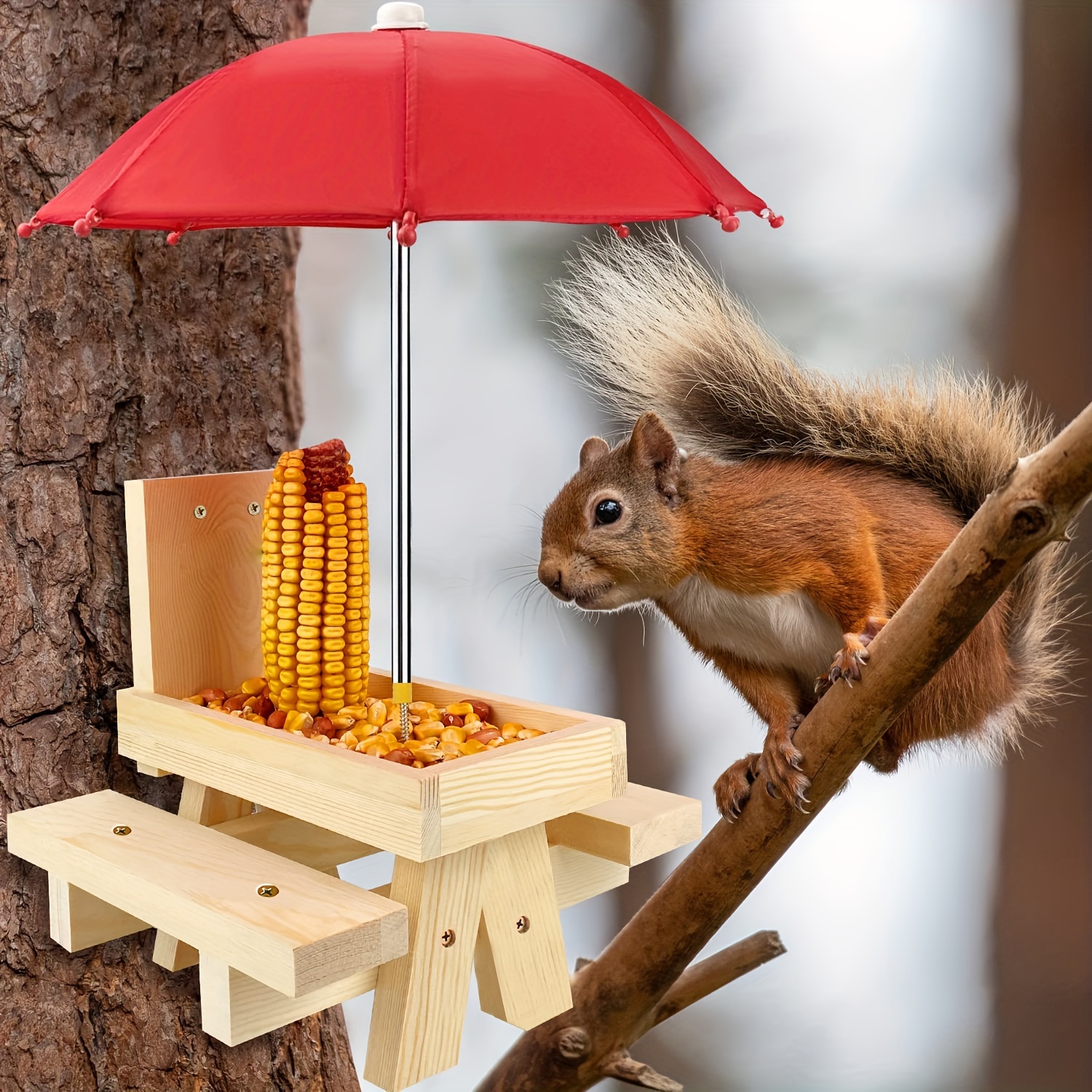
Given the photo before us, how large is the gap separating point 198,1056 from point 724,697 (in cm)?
106

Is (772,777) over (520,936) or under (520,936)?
over

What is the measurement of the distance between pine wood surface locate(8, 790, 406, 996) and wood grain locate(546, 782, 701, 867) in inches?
10.5

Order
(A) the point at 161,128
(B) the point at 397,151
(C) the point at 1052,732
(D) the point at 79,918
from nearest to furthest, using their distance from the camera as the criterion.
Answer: (B) the point at 397,151, (A) the point at 161,128, (D) the point at 79,918, (C) the point at 1052,732

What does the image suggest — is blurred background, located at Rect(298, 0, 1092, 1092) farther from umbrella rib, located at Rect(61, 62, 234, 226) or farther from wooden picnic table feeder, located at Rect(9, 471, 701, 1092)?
umbrella rib, located at Rect(61, 62, 234, 226)

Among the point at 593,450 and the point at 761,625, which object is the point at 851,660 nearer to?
the point at 761,625

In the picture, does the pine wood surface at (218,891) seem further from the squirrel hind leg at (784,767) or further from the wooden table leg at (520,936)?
the squirrel hind leg at (784,767)

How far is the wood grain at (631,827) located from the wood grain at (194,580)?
0.40 m

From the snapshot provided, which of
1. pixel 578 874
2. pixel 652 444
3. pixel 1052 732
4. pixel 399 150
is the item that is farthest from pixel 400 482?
pixel 1052 732

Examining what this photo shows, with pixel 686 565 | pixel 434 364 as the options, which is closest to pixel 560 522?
pixel 686 565

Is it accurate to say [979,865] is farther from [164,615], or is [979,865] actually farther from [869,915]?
[164,615]

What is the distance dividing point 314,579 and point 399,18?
0.51 meters

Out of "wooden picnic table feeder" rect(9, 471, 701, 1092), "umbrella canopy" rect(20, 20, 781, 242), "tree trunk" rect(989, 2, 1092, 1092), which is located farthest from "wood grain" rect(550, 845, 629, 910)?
"tree trunk" rect(989, 2, 1092, 1092)

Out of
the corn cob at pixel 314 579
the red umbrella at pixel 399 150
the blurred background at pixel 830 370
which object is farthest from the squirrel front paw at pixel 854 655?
the blurred background at pixel 830 370

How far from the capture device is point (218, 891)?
1.00m
